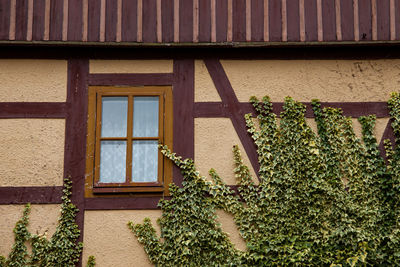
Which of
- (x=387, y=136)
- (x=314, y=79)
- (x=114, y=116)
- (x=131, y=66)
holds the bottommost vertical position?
(x=387, y=136)

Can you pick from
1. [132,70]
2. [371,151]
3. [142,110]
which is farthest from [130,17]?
[371,151]

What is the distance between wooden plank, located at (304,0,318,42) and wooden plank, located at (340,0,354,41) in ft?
1.20

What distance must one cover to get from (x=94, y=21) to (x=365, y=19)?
3669 mm

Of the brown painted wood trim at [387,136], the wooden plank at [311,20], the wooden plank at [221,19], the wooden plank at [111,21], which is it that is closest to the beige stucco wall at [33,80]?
the wooden plank at [111,21]

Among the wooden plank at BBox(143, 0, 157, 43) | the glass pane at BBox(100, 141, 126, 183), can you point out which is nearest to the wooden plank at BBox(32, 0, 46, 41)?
the wooden plank at BBox(143, 0, 157, 43)

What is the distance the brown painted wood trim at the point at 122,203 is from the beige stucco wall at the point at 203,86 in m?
1.50

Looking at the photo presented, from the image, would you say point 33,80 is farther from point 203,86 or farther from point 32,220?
point 203,86

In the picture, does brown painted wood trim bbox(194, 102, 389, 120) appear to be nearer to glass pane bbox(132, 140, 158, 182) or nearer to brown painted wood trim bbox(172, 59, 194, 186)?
brown painted wood trim bbox(172, 59, 194, 186)

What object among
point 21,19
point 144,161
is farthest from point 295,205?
point 21,19

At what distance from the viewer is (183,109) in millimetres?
7977

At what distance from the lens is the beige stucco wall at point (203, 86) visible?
8.03 meters

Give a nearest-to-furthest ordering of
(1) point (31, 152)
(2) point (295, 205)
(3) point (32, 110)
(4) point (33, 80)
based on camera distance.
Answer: (2) point (295, 205) → (1) point (31, 152) → (3) point (32, 110) → (4) point (33, 80)

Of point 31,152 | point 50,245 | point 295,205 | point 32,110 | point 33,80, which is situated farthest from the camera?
point 33,80

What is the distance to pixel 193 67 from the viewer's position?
8.13 meters
